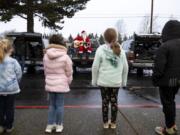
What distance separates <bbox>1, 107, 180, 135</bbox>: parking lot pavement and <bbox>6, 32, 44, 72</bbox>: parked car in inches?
463

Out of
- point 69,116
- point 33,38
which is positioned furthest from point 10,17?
point 69,116

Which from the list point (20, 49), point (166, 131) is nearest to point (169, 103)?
point (166, 131)

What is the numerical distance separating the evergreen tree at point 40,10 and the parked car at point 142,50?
52.3ft

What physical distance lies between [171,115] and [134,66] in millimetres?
13174

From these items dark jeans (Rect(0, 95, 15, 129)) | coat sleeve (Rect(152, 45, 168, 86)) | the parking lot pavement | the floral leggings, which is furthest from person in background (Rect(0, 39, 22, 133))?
coat sleeve (Rect(152, 45, 168, 86))

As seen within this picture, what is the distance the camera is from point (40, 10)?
35.3 m

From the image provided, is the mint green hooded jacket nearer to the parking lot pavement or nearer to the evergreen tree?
the parking lot pavement

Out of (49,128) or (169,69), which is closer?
(169,69)

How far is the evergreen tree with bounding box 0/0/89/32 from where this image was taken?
115 feet

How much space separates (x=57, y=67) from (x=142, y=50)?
13509 mm

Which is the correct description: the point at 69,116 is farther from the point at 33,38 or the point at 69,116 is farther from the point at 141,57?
the point at 33,38

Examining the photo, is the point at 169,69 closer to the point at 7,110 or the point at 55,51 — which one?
the point at 55,51

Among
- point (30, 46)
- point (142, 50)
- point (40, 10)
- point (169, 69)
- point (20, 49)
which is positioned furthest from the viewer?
point (40, 10)

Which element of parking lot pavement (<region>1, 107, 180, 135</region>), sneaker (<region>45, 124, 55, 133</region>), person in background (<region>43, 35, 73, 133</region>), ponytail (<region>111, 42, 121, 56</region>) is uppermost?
ponytail (<region>111, 42, 121, 56</region>)
